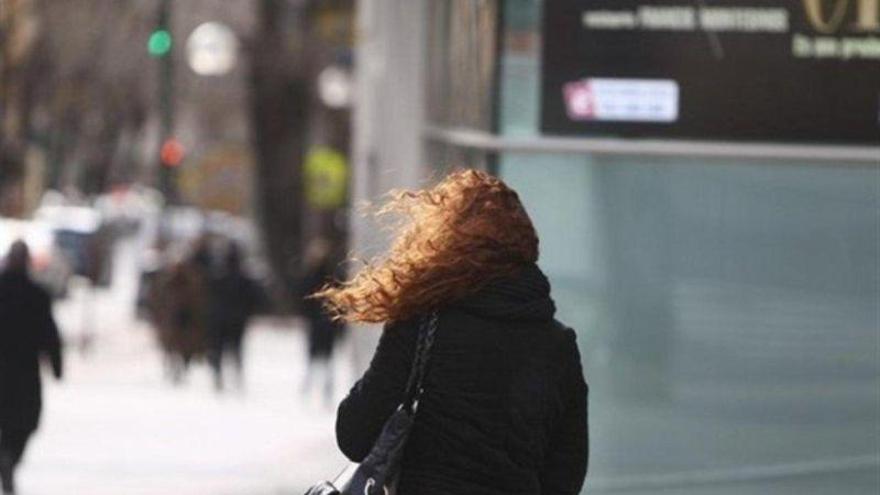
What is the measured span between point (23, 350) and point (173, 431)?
8570 millimetres

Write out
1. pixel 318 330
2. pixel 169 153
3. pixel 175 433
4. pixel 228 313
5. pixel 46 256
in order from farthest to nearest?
1. pixel 46 256
2. pixel 169 153
3. pixel 228 313
4. pixel 318 330
5. pixel 175 433

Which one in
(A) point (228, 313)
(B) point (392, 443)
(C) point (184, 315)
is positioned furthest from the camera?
(C) point (184, 315)

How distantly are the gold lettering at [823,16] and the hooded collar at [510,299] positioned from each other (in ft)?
20.3

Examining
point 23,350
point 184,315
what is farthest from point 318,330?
point 23,350

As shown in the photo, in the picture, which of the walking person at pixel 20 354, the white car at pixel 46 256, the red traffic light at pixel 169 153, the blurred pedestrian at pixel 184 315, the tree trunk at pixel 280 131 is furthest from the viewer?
the tree trunk at pixel 280 131

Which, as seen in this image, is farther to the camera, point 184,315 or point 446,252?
point 184,315

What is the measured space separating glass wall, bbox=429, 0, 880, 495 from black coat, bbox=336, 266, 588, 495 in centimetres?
607

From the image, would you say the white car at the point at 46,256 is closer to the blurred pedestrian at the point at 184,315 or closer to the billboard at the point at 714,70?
the blurred pedestrian at the point at 184,315

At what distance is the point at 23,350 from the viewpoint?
54.0 ft

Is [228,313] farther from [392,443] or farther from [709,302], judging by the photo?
[392,443]

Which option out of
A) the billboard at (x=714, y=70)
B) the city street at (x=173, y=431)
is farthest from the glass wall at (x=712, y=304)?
the city street at (x=173, y=431)

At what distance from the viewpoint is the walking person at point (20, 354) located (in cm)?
1638

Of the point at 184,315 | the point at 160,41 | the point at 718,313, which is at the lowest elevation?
the point at 184,315

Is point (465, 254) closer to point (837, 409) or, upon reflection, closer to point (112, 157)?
point (837, 409)
